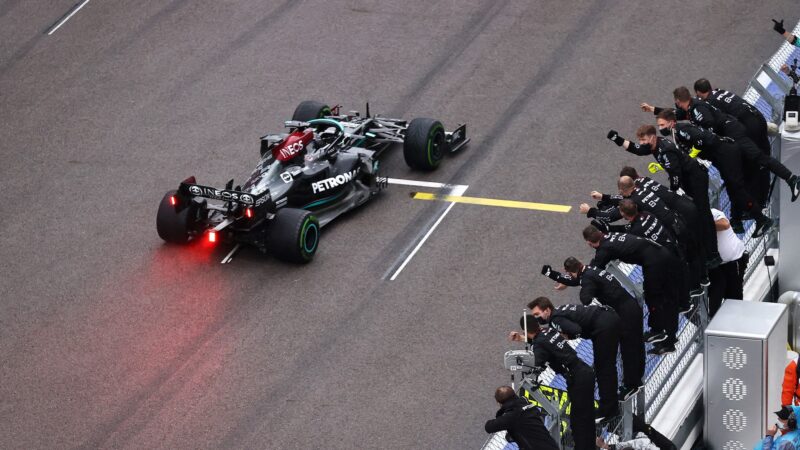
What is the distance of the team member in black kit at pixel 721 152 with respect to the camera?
16.7 meters

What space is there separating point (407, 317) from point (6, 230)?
6.49 meters

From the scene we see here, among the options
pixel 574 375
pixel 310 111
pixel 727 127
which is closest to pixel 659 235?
pixel 574 375

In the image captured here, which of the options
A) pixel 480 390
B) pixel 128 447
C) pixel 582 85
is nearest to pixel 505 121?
pixel 582 85

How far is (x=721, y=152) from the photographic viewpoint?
55.3 feet

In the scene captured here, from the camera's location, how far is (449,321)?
18953 millimetres

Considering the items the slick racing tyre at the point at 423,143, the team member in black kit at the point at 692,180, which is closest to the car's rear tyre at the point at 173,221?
the slick racing tyre at the point at 423,143

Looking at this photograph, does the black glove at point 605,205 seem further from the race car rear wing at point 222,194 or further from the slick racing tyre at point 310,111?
the slick racing tyre at point 310,111

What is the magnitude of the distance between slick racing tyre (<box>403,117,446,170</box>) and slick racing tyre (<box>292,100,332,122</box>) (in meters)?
1.59

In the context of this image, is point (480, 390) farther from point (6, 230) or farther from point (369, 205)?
point (6, 230)

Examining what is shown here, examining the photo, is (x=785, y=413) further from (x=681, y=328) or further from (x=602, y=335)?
(x=681, y=328)

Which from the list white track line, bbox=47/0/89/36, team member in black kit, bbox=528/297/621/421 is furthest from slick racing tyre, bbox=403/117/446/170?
white track line, bbox=47/0/89/36

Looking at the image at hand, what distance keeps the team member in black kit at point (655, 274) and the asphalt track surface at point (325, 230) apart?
291cm

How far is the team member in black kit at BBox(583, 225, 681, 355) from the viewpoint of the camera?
48.6 ft

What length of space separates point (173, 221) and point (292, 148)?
6.44 feet
